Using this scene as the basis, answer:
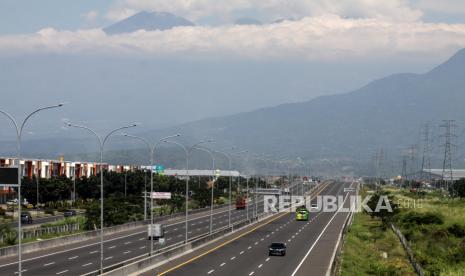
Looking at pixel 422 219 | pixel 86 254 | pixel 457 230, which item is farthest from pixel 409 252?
pixel 422 219

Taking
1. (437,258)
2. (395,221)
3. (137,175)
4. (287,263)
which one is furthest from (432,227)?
(137,175)

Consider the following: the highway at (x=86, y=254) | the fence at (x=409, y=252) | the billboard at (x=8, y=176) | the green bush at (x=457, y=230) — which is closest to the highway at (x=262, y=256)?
→ the highway at (x=86, y=254)

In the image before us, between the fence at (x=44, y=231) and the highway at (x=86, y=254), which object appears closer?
the highway at (x=86, y=254)

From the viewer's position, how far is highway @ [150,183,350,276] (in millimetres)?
59031

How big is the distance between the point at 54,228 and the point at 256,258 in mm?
31851

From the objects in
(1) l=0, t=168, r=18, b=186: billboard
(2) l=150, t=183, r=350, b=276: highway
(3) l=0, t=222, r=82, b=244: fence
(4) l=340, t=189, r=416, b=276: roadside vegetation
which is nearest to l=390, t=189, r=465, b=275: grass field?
(4) l=340, t=189, r=416, b=276: roadside vegetation

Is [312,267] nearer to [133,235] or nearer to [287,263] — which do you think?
[287,263]

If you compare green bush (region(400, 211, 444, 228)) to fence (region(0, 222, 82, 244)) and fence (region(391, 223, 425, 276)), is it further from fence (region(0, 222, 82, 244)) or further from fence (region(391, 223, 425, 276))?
fence (region(0, 222, 82, 244))

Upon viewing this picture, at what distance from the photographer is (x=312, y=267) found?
62.7m

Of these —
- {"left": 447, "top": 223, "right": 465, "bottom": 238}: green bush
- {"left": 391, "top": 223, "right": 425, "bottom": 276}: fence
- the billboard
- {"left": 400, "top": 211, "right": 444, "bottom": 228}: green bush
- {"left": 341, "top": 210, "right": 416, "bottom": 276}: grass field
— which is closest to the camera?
the billboard

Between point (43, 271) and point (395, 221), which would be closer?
point (43, 271)

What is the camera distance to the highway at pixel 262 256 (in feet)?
194

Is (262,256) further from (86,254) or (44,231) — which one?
(44,231)

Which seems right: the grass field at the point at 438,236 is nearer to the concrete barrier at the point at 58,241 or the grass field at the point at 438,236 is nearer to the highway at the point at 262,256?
the highway at the point at 262,256
